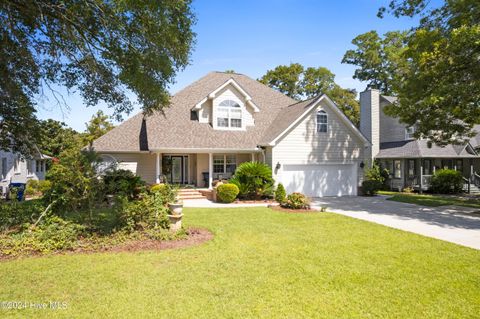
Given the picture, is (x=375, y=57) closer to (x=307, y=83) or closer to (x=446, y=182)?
(x=307, y=83)

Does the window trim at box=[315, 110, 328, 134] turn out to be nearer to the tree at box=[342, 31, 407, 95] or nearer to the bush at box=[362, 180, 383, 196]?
the bush at box=[362, 180, 383, 196]

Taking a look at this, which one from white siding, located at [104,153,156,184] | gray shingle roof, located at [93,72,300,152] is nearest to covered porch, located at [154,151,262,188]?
white siding, located at [104,153,156,184]

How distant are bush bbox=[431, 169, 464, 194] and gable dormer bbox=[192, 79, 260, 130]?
16542 millimetres

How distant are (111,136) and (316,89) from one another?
1146 inches

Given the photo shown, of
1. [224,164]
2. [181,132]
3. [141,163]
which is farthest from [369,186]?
[141,163]

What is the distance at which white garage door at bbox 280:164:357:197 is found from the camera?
18.5 metres

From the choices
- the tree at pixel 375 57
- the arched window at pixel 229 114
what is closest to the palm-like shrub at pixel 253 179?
the arched window at pixel 229 114

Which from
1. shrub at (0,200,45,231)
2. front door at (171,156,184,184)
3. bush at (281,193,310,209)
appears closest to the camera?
shrub at (0,200,45,231)

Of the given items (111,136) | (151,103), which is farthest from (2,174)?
(151,103)

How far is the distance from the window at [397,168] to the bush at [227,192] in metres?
17.7

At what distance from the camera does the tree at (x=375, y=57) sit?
124 feet

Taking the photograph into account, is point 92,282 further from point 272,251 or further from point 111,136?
point 111,136

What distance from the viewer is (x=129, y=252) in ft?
24.2

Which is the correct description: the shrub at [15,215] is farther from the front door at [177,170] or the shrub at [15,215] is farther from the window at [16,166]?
the window at [16,166]
